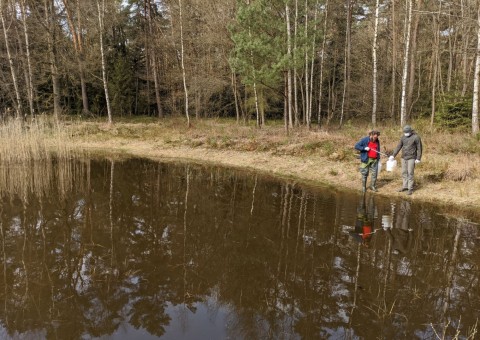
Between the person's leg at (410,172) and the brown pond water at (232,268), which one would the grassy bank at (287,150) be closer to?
the person's leg at (410,172)

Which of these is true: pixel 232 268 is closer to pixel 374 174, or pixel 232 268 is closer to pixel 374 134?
pixel 374 134

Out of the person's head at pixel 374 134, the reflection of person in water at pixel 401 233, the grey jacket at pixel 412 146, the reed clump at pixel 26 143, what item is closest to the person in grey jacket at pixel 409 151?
the grey jacket at pixel 412 146

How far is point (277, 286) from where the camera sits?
541cm

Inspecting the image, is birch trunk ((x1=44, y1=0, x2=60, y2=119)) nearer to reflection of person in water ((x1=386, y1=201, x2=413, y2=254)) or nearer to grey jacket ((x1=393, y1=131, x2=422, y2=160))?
grey jacket ((x1=393, y1=131, x2=422, y2=160))

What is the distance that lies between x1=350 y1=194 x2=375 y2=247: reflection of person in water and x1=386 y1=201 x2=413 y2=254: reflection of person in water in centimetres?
42

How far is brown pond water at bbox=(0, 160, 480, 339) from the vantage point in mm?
4547

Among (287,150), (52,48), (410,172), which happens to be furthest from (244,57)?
(52,48)

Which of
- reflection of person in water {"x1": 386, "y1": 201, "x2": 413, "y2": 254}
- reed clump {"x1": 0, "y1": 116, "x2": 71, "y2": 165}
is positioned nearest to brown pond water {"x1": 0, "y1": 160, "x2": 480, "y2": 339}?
reflection of person in water {"x1": 386, "y1": 201, "x2": 413, "y2": 254}

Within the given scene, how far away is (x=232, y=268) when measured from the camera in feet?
19.6

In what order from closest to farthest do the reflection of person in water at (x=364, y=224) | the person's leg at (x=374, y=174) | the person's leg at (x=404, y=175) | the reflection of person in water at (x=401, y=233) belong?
the reflection of person in water at (x=401, y=233)
the reflection of person in water at (x=364, y=224)
the person's leg at (x=404, y=175)
the person's leg at (x=374, y=174)

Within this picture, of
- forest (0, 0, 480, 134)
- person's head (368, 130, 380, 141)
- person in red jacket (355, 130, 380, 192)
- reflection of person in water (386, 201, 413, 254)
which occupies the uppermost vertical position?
forest (0, 0, 480, 134)

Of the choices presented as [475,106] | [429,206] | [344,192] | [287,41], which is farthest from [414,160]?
[287,41]

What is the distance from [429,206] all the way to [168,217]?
6733 millimetres

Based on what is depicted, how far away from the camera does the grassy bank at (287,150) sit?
1139 centimetres
